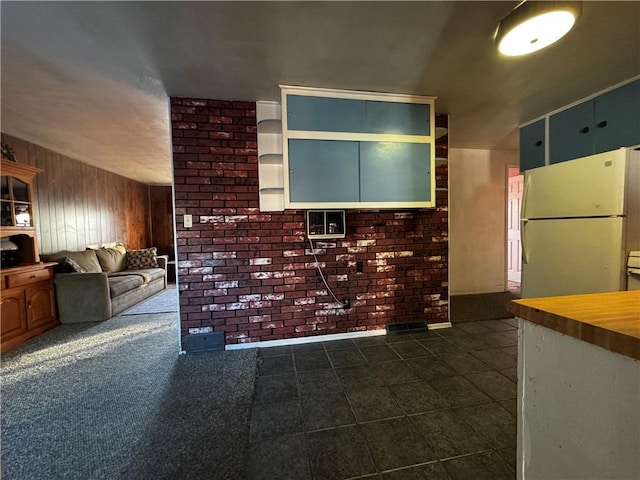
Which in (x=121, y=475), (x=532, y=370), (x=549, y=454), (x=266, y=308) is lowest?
(x=121, y=475)

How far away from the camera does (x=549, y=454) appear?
67 centimetres

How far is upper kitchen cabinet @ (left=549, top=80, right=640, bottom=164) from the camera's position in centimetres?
229

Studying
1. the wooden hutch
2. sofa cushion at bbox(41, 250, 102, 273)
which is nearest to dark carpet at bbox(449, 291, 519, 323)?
the wooden hutch

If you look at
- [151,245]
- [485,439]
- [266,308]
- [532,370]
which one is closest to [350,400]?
[485,439]

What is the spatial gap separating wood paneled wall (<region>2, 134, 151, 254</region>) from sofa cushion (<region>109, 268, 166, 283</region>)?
0.77m

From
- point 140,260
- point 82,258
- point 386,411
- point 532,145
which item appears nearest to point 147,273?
point 140,260

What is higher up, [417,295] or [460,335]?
[417,295]

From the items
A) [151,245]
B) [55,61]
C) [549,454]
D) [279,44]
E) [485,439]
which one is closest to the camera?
[549,454]

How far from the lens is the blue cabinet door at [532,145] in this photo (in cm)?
308

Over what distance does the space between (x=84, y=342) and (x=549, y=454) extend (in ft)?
12.1

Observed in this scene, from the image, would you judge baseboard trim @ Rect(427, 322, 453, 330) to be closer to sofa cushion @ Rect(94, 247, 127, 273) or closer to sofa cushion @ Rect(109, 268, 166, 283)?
sofa cushion @ Rect(109, 268, 166, 283)

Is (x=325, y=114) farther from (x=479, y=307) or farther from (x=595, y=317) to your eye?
Result: (x=479, y=307)

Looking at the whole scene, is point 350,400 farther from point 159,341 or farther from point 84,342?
point 84,342

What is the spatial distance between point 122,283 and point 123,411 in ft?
8.97
